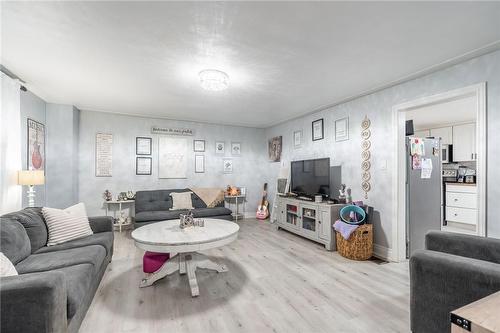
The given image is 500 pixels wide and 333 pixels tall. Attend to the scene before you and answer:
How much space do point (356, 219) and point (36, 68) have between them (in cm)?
438

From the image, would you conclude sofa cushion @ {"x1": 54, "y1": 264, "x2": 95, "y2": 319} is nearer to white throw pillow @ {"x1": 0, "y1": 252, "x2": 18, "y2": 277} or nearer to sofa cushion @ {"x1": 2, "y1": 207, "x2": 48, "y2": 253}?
white throw pillow @ {"x1": 0, "y1": 252, "x2": 18, "y2": 277}

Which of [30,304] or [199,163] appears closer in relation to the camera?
[30,304]

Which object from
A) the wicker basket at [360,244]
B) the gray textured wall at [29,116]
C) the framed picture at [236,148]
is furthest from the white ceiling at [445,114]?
the gray textured wall at [29,116]

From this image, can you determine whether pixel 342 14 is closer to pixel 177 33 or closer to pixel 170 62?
pixel 177 33

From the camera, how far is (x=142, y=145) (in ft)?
16.4

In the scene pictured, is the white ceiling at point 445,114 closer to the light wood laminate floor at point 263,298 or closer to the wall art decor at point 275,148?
the wall art decor at point 275,148

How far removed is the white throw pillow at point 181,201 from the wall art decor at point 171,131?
139 cm

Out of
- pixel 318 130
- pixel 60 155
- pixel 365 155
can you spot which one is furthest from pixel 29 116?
pixel 365 155

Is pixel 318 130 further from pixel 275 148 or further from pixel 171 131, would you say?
pixel 171 131

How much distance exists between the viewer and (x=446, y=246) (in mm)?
1906

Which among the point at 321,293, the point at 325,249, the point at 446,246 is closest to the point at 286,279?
the point at 321,293

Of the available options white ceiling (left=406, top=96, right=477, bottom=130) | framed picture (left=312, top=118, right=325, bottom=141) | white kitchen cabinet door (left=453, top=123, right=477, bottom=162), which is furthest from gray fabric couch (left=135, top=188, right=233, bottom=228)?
white kitchen cabinet door (left=453, top=123, right=477, bottom=162)

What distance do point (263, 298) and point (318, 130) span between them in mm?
3184

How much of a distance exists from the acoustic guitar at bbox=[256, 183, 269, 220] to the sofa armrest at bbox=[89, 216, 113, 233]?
3.61 m
